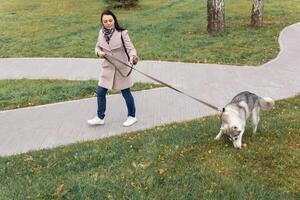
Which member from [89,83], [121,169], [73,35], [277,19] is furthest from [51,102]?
[277,19]

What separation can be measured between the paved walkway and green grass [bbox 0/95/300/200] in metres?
0.49

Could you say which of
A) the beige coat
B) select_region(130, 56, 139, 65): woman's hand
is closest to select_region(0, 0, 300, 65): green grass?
the beige coat

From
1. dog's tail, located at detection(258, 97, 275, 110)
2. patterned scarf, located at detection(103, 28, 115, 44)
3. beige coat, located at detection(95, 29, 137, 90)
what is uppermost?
patterned scarf, located at detection(103, 28, 115, 44)

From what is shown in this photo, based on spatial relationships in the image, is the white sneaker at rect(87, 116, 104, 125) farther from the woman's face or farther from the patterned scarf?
the woman's face

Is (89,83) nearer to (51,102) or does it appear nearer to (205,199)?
(51,102)

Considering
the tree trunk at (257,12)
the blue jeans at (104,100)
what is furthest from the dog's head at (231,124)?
the tree trunk at (257,12)

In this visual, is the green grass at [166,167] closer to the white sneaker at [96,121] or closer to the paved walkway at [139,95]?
the paved walkway at [139,95]

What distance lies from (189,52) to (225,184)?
7.19 meters

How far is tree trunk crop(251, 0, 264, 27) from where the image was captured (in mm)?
13711

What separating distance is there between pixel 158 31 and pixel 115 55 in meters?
8.21

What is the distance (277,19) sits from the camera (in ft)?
52.2

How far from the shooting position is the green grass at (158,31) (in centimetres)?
1141

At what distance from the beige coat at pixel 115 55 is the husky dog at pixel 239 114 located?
5.46 ft

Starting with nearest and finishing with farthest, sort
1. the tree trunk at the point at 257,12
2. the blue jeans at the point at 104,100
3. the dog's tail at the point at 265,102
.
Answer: the dog's tail at the point at 265,102 < the blue jeans at the point at 104,100 < the tree trunk at the point at 257,12
